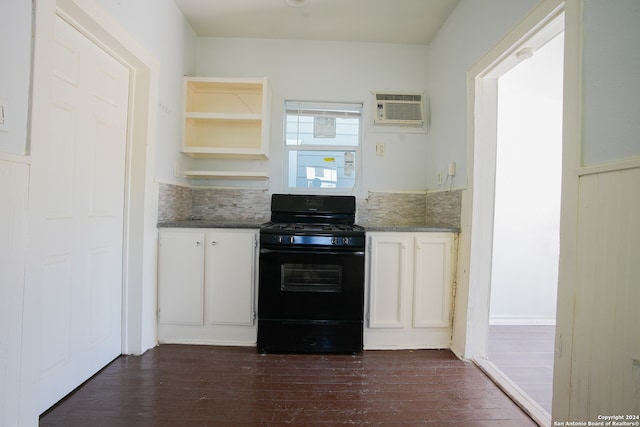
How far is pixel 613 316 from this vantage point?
103cm

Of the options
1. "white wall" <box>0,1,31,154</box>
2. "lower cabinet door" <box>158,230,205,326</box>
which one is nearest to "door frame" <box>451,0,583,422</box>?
"lower cabinet door" <box>158,230,205,326</box>

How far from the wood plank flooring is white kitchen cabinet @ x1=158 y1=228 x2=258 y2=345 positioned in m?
1.87

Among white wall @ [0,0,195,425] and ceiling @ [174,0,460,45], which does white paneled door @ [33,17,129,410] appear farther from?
ceiling @ [174,0,460,45]

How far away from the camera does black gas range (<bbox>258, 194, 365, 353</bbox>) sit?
206 centimetres

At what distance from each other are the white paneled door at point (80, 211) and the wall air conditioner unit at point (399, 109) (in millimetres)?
2156

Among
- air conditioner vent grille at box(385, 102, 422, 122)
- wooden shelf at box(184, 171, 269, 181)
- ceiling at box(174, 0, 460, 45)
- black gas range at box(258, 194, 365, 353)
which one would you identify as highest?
ceiling at box(174, 0, 460, 45)

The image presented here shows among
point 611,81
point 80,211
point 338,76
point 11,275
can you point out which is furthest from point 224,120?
point 611,81

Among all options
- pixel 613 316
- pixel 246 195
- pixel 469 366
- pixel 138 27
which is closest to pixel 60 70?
pixel 138 27

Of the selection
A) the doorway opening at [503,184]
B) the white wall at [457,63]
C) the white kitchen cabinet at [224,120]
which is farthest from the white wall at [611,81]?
the white kitchen cabinet at [224,120]

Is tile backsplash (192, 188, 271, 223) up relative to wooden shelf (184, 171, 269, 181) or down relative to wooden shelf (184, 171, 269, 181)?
down

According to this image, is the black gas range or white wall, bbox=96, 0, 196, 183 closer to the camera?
white wall, bbox=96, 0, 196, 183

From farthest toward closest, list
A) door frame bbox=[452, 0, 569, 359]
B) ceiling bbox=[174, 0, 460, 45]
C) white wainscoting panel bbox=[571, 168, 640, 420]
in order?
1. ceiling bbox=[174, 0, 460, 45]
2. door frame bbox=[452, 0, 569, 359]
3. white wainscoting panel bbox=[571, 168, 640, 420]

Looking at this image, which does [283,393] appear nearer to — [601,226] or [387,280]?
[387,280]

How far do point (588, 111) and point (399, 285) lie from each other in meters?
1.51
